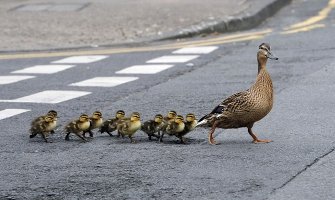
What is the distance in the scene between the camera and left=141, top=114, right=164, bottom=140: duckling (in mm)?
9695

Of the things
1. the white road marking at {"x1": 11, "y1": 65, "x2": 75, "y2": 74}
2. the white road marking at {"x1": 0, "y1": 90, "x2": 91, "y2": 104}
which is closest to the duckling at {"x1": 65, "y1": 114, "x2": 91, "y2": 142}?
the white road marking at {"x1": 0, "y1": 90, "x2": 91, "y2": 104}

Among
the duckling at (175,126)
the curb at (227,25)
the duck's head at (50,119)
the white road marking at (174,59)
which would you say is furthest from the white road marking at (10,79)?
the duckling at (175,126)

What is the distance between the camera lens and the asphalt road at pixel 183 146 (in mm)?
7758

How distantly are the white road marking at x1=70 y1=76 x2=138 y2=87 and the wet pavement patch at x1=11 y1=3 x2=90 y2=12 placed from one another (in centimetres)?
747

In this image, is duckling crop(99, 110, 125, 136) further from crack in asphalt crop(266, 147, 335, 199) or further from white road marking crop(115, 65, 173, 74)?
white road marking crop(115, 65, 173, 74)

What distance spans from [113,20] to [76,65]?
4.60 meters

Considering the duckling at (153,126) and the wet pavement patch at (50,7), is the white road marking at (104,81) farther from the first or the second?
the wet pavement patch at (50,7)

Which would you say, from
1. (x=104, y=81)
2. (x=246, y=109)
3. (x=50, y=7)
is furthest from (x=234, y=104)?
(x=50, y=7)

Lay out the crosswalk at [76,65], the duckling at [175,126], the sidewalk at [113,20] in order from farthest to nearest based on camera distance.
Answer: the sidewalk at [113,20] → the crosswalk at [76,65] → the duckling at [175,126]

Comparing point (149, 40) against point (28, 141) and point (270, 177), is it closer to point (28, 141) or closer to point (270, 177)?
point (28, 141)

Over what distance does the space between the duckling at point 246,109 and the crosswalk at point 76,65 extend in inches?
117

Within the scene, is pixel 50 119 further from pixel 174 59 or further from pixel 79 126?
pixel 174 59

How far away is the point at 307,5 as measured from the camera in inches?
912

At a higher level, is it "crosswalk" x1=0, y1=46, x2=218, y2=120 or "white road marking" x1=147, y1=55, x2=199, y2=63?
"crosswalk" x1=0, y1=46, x2=218, y2=120
